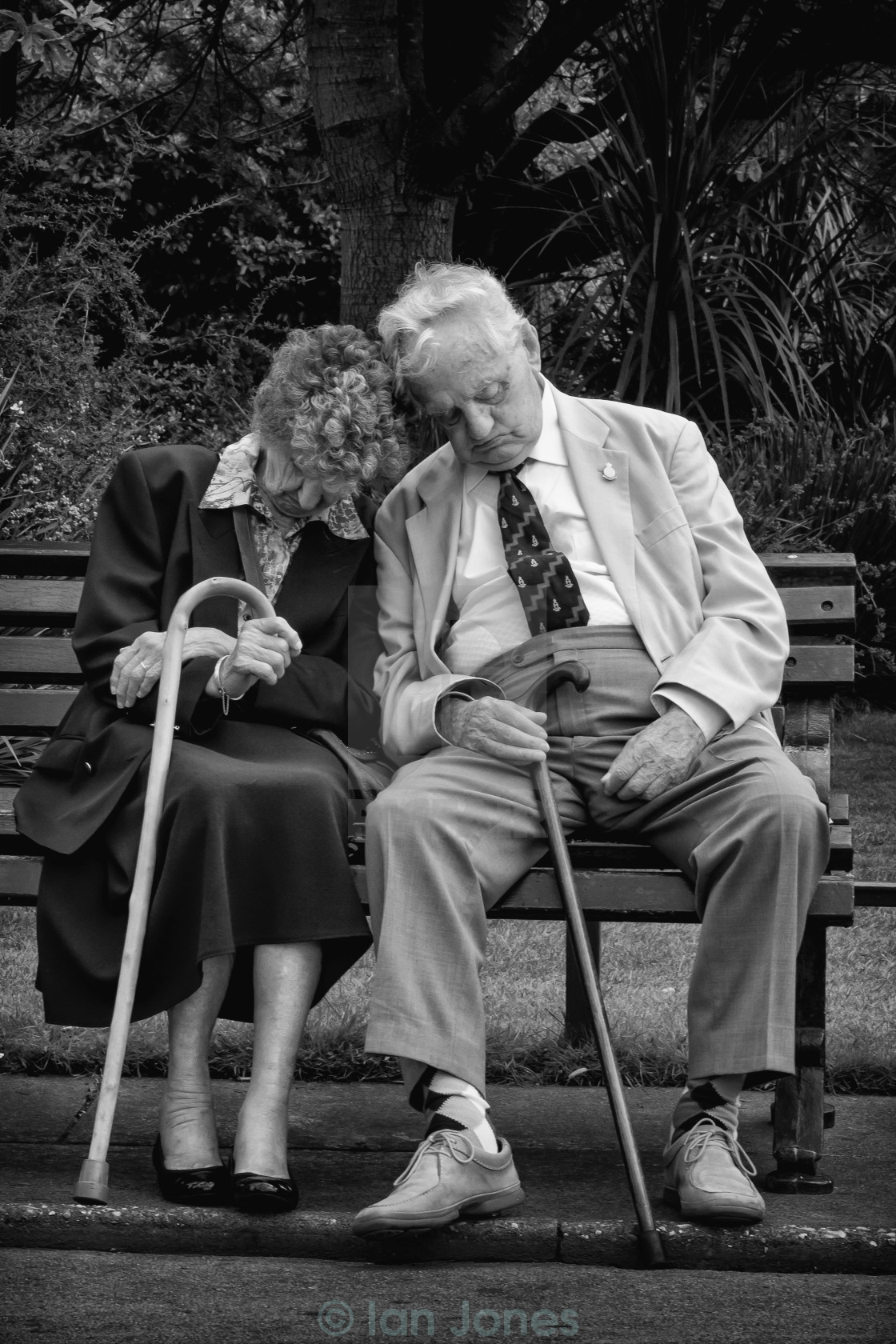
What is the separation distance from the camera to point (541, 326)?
7.11 metres

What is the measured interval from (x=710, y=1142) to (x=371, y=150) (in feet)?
13.4

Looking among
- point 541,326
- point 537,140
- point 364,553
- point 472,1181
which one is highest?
point 537,140

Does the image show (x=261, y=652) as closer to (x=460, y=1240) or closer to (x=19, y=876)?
(x=19, y=876)

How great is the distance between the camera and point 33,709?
3.46 meters

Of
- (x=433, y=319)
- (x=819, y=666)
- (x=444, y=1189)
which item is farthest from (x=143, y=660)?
(x=819, y=666)

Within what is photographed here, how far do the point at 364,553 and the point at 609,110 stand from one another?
16.7ft

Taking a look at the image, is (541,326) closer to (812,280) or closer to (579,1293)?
(812,280)

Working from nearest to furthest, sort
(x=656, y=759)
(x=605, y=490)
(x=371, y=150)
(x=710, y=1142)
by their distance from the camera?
(x=710, y=1142)
(x=656, y=759)
(x=605, y=490)
(x=371, y=150)

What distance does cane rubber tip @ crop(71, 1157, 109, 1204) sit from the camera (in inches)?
97.2

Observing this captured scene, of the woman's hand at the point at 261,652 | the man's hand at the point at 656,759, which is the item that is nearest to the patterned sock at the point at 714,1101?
the man's hand at the point at 656,759

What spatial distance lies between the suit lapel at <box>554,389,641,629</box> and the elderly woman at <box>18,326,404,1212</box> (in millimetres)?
365

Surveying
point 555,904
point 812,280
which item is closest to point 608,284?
point 812,280

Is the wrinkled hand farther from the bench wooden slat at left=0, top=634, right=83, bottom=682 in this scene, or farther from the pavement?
the pavement

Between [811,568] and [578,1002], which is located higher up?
[811,568]
